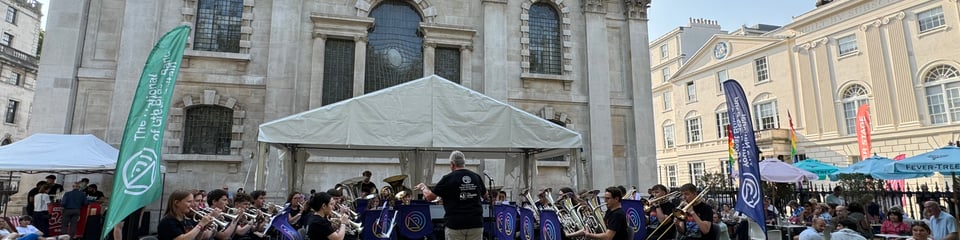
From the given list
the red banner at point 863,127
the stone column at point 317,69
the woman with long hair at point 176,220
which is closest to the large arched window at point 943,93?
the red banner at point 863,127

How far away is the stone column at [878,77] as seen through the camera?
93.4 ft

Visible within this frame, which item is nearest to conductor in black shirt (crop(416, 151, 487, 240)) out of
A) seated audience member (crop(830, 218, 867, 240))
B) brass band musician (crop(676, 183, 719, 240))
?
brass band musician (crop(676, 183, 719, 240))

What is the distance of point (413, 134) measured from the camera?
9859 mm

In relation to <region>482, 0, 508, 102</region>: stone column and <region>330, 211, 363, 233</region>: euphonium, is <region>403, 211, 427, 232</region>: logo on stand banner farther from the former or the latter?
<region>482, 0, 508, 102</region>: stone column

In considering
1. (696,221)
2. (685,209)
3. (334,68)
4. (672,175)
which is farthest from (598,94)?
(672,175)

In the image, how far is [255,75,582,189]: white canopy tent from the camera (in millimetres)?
9594

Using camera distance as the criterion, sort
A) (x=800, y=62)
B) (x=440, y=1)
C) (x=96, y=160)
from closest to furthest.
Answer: (x=96, y=160) → (x=440, y=1) → (x=800, y=62)

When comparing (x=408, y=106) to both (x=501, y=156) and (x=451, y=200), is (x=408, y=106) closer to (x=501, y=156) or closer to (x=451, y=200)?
(x=451, y=200)

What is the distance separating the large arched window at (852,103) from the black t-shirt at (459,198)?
32.6 metres

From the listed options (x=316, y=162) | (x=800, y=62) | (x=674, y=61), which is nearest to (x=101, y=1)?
(x=316, y=162)

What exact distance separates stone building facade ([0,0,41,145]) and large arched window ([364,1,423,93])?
105 feet

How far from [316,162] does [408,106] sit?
6.64m

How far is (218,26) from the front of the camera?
15.9 meters

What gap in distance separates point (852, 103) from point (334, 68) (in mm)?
31177
